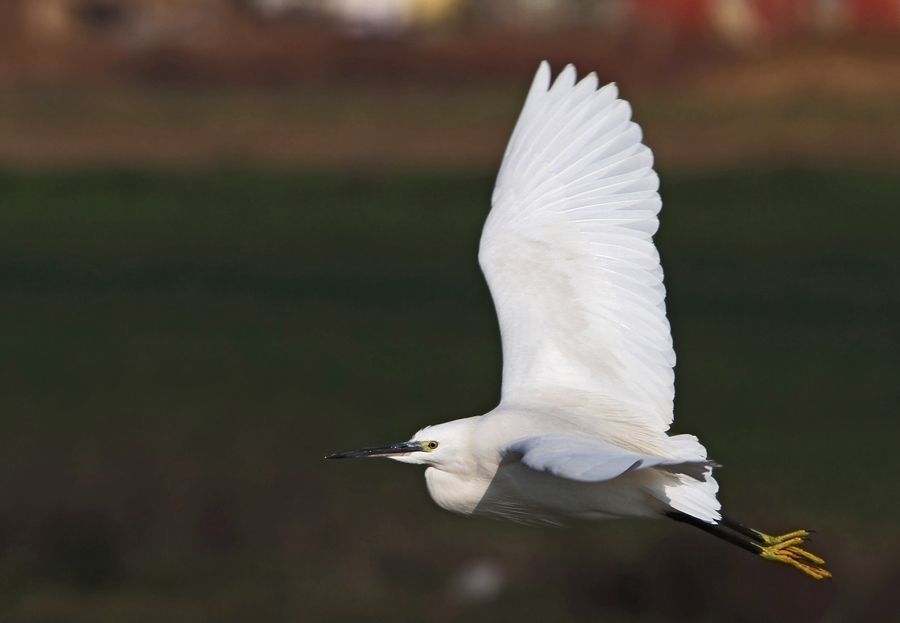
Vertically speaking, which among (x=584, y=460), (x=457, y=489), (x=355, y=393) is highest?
(x=584, y=460)

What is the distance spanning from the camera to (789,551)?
28.8ft

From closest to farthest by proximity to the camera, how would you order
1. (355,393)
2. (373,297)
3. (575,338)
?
(575,338)
(355,393)
(373,297)

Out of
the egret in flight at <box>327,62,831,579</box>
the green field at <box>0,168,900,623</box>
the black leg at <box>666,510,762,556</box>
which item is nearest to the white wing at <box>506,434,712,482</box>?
the egret in flight at <box>327,62,831,579</box>

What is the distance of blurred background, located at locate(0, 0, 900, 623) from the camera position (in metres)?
14.2

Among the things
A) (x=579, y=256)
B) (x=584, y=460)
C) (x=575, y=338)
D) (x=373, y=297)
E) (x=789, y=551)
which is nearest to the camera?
(x=584, y=460)

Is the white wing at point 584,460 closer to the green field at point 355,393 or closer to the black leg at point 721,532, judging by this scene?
the black leg at point 721,532

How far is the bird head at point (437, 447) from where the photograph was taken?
8.01 metres

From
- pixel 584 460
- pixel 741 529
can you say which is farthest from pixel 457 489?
pixel 584 460

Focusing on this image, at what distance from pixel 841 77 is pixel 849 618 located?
64.3ft

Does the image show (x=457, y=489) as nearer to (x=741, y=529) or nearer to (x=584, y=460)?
(x=741, y=529)

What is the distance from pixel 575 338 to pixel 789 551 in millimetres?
1168

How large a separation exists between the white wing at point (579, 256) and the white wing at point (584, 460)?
89cm

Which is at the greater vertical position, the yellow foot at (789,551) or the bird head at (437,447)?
the bird head at (437,447)

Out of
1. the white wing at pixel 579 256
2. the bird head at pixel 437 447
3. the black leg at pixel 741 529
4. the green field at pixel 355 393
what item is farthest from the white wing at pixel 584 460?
the green field at pixel 355 393
